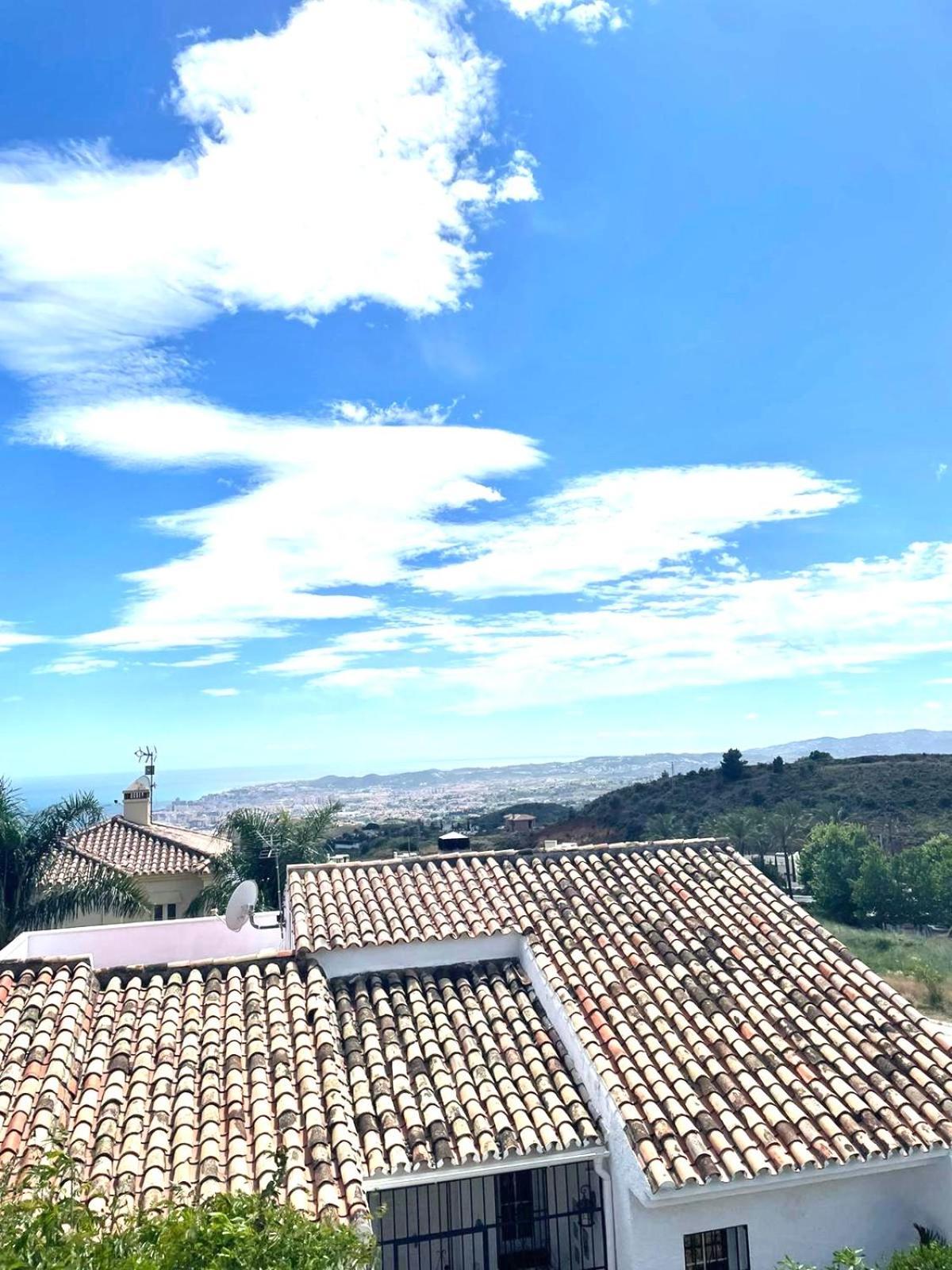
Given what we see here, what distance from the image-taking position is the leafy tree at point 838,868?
47.5 metres

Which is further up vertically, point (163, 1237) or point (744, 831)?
point (163, 1237)

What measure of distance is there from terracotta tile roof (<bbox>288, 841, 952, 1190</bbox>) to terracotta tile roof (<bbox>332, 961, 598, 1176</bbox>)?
21.0 inches

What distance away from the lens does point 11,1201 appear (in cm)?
499

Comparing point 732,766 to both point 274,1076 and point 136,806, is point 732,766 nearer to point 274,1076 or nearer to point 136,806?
point 136,806

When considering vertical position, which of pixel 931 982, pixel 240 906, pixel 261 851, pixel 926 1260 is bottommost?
pixel 931 982

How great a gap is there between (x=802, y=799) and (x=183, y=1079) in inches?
2738

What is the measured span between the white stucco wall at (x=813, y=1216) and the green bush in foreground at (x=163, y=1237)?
4.57 meters

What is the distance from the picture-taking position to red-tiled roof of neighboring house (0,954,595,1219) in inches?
318

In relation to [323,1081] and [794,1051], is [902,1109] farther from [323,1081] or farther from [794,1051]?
[323,1081]

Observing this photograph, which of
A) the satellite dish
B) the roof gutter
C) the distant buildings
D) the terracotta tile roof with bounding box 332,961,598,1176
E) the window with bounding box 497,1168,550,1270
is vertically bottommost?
the window with bounding box 497,1168,550,1270

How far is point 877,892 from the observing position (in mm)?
44750

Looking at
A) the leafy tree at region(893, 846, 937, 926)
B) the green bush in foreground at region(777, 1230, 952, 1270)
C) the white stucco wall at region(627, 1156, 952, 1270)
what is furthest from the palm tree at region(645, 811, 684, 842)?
the green bush in foreground at region(777, 1230, 952, 1270)

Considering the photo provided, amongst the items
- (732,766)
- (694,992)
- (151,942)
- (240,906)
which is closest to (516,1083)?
(694,992)

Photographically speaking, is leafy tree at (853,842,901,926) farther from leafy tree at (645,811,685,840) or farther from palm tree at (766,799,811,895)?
leafy tree at (645,811,685,840)
